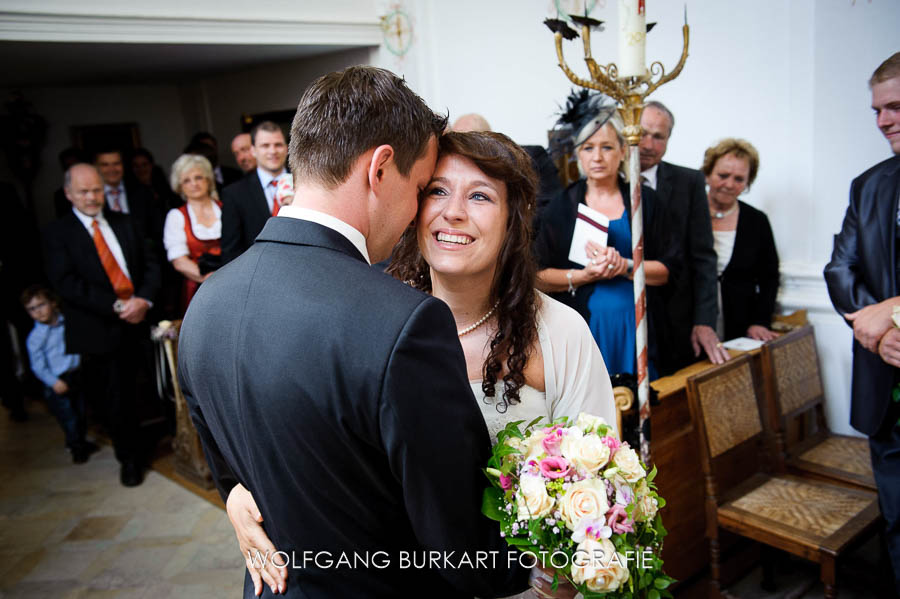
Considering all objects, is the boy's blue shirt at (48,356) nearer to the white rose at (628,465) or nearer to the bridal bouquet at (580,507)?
the bridal bouquet at (580,507)

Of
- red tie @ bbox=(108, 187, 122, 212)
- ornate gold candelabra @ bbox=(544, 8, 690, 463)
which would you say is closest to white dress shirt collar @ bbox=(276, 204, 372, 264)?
ornate gold candelabra @ bbox=(544, 8, 690, 463)

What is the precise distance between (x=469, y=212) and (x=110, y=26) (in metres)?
4.54

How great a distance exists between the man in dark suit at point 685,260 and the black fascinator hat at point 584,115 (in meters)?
0.44

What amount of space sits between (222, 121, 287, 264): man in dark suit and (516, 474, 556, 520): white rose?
355 cm

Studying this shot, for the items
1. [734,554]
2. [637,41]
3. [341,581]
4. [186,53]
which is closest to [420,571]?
[341,581]

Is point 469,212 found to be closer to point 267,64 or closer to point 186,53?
point 186,53

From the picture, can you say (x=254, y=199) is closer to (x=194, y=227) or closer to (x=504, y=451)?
(x=194, y=227)

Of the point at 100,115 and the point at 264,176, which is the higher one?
the point at 100,115

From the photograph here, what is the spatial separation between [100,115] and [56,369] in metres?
5.34

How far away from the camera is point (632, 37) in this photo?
216cm

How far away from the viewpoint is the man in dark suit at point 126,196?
5.75m

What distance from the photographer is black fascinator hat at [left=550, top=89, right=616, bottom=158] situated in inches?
119

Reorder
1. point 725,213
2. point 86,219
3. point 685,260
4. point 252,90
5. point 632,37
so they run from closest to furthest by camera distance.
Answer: point 632,37, point 685,260, point 725,213, point 86,219, point 252,90

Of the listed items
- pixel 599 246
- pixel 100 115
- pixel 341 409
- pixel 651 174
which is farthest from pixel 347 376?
pixel 100 115
